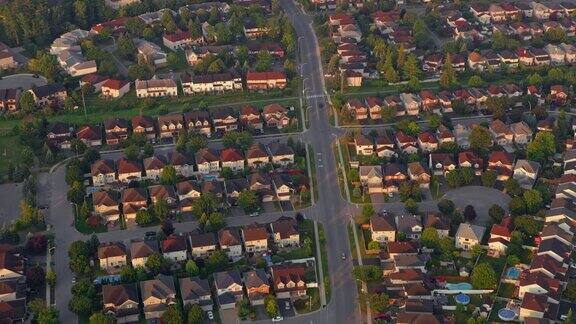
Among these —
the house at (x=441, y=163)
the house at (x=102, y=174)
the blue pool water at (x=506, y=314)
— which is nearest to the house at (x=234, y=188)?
the house at (x=102, y=174)

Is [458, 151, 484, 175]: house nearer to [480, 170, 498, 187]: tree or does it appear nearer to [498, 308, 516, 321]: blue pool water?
[480, 170, 498, 187]: tree

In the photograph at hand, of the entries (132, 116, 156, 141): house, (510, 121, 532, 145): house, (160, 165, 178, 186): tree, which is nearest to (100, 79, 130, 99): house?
(132, 116, 156, 141): house

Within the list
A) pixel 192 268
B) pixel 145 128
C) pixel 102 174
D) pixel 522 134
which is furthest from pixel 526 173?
pixel 102 174

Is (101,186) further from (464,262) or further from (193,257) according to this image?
(464,262)

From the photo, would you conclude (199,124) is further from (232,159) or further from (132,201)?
(132,201)

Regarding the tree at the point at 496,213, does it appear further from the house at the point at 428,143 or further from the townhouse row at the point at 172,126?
the townhouse row at the point at 172,126

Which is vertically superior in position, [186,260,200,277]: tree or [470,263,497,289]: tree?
[186,260,200,277]: tree

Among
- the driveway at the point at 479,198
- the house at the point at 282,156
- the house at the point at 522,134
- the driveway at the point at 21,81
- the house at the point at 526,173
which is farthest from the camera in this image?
the driveway at the point at 21,81
